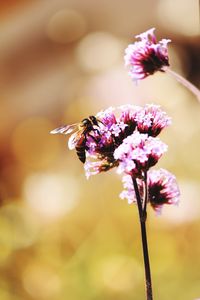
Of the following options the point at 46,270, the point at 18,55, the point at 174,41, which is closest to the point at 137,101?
the point at 174,41

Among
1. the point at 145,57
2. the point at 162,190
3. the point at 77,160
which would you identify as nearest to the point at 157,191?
the point at 162,190

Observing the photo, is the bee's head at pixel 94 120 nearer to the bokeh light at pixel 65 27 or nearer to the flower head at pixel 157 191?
the flower head at pixel 157 191

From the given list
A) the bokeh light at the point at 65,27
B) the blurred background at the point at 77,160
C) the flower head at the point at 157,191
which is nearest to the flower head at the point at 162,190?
the flower head at the point at 157,191

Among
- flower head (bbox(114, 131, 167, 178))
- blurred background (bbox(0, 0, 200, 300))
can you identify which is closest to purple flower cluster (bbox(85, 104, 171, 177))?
flower head (bbox(114, 131, 167, 178))

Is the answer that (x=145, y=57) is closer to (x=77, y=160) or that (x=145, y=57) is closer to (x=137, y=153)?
(x=137, y=153)

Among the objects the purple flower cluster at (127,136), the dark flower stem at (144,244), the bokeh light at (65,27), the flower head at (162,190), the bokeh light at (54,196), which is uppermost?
the bokeh light at (65,27)

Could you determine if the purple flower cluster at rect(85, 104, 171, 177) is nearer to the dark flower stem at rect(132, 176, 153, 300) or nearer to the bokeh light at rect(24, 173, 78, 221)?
the dark flower stem at rect(132, 176, 153, 300)
